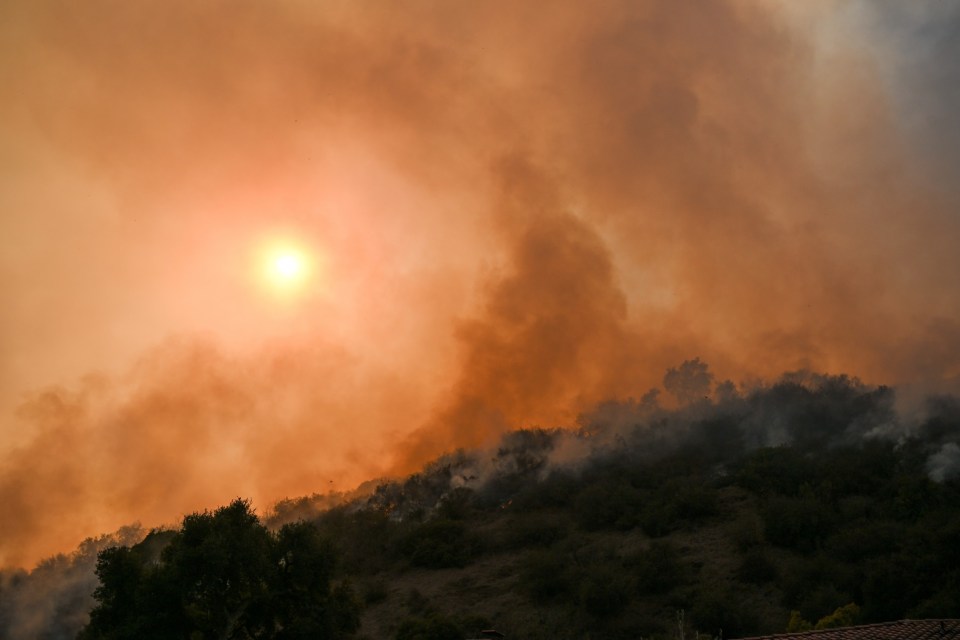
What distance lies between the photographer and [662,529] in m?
69.1

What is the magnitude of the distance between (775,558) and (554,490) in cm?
3075

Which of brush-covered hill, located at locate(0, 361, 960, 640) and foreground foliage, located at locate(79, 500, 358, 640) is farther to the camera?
brush-covered hill, located at locate(0, 361, 960, 640)

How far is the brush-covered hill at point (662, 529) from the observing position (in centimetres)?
5088

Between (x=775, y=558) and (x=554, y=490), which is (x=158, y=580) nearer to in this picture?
(x=775, y=558)

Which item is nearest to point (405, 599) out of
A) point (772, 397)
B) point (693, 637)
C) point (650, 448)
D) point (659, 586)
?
point (659, 586)

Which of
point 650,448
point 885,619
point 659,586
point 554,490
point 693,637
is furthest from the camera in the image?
point 650,448

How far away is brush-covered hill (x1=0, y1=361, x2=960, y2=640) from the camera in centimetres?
5088

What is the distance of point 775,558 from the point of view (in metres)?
58.2

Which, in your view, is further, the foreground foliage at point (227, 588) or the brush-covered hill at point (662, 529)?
the brush-covered hill at point (662, 529)

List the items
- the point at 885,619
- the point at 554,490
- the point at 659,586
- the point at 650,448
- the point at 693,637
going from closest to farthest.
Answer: the point at 885,619, the point at 693,637, the point at 659,586, the point at 554,490, the point at 650,448

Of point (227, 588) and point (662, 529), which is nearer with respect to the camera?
point (227, 588)

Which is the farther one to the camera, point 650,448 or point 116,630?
point 650,448

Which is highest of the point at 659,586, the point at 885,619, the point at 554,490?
the point at 554,490

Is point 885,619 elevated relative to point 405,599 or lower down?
lower down
